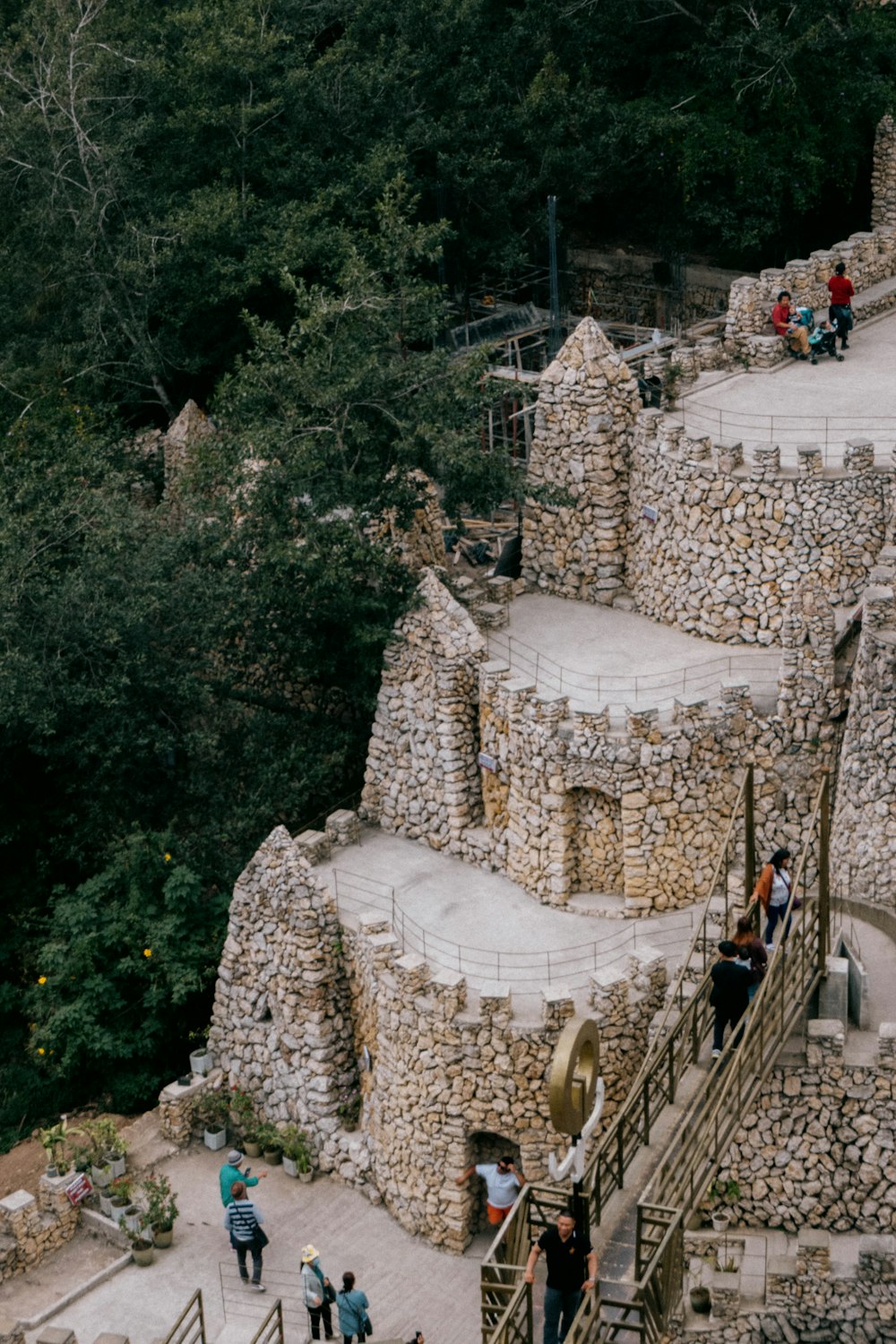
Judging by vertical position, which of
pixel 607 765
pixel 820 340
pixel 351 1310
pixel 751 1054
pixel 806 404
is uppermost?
pixel 820 340

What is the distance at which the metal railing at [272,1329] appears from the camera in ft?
103

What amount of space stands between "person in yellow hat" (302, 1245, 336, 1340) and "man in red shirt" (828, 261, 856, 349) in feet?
58.4

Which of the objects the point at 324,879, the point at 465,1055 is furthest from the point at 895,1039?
the point at 324,879

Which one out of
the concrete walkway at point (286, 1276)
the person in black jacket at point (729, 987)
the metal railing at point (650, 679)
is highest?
the metal railing at point (650, 679)

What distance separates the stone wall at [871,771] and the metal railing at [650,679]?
2.05m

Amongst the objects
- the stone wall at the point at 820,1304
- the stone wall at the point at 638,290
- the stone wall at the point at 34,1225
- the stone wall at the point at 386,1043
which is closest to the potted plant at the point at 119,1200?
the stone wall at the point at 34,1225

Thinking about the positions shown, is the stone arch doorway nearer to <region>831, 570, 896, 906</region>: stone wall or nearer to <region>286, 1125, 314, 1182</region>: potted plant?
<region>286, 1125, 314, 1182</region>: potted plant

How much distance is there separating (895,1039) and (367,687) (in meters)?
11.6

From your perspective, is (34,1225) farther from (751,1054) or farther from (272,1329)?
(751,1054)

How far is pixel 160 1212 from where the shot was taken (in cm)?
3581

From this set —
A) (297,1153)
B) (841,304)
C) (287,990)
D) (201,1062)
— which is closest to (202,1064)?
(201,1062)

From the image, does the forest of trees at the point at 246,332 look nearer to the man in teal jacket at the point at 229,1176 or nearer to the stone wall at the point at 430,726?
the stone wall at the point at 430,726

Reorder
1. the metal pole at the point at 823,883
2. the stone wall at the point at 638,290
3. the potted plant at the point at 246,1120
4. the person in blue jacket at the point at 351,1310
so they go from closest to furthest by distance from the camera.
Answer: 1. the metal pole at the point at 823,883
2. the person in blue jacket at the point at 351,1310
3. the potted plant at the point at 246,1120
4. the stone wall at the point at 638,290

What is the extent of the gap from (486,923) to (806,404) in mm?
9910
